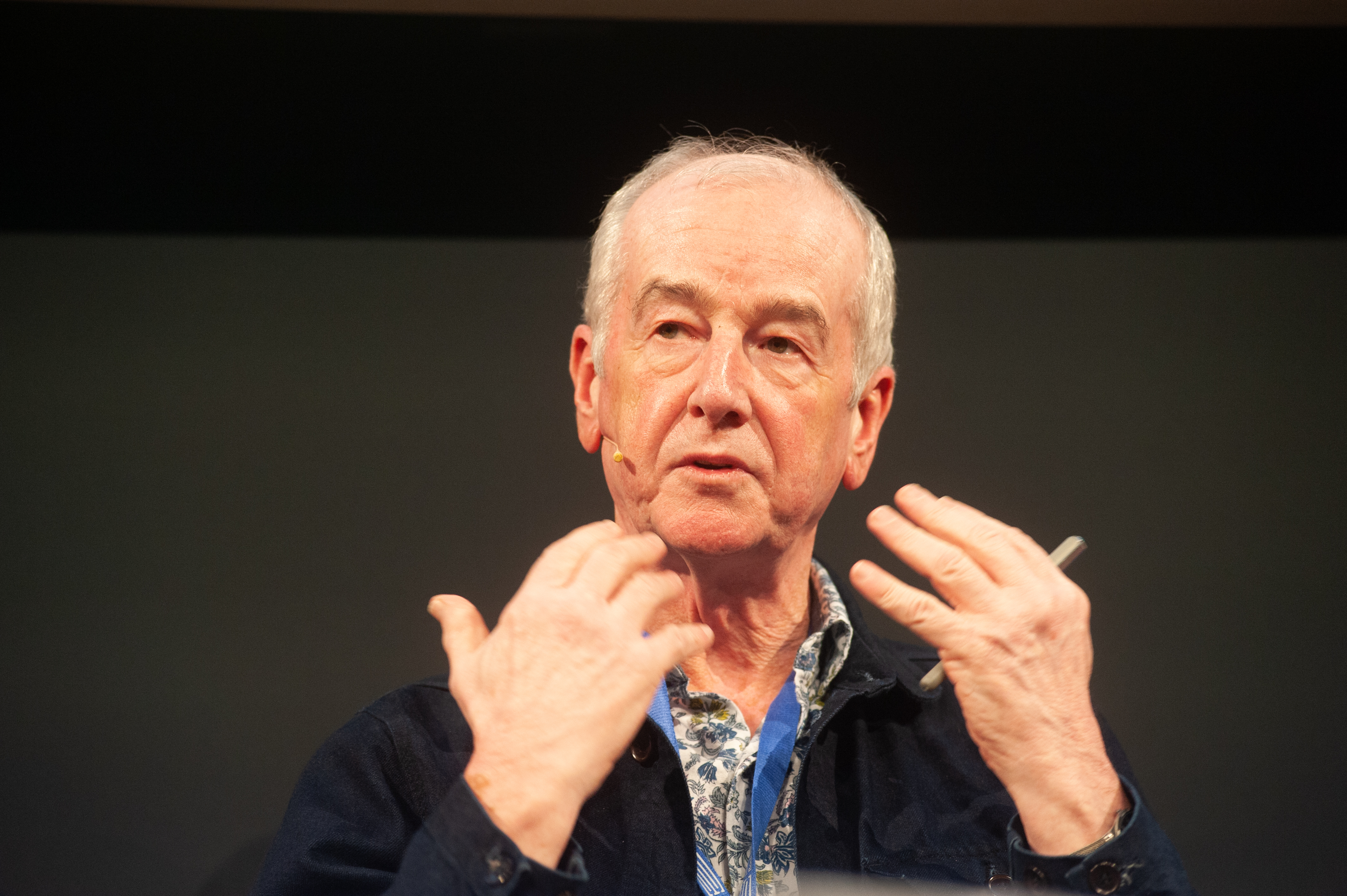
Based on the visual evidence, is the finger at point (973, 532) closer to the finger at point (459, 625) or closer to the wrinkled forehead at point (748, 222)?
the wrinkled forehead at point (748, 222)

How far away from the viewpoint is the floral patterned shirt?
1.21m

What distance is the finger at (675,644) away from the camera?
3.44 feet

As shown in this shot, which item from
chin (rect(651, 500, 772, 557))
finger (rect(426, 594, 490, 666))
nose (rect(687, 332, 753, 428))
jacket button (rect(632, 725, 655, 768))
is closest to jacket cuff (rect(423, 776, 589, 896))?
finger (rect(426, 594, 490, 666))

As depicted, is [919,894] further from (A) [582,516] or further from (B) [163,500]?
(B) [163,500]

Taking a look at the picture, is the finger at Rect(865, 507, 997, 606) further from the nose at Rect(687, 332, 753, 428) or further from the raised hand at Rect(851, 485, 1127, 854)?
the nose at Rect(687, 332, 753, 428)

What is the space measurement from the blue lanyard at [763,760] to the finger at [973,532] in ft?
1.09

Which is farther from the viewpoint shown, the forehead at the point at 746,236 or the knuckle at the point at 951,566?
the forehead at the point at 746,236

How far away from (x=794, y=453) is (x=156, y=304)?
42.1 inches

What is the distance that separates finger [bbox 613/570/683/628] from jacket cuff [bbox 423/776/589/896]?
23 cm

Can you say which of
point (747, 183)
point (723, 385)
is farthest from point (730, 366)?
point (747, 183)

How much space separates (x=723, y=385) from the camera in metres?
1.24

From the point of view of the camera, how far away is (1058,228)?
69.3 inches

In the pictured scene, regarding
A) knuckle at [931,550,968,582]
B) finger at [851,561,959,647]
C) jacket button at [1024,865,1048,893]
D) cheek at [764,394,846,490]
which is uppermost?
cheek at [764,394,846,490]

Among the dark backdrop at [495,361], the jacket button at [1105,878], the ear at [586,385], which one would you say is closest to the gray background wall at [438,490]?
the dark backdrop at [495,361]
